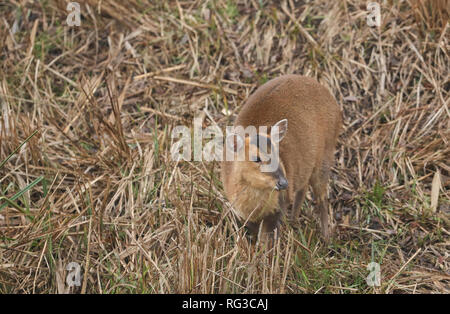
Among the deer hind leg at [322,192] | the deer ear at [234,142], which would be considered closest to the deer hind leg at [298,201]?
the deer hind leg at [322,192]

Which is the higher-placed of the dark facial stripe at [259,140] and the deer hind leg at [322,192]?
the dark facial stripe at [259,140]

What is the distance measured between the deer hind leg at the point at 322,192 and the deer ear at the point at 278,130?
0.91 metres

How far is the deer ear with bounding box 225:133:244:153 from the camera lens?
16.0ft

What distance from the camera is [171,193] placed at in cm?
544

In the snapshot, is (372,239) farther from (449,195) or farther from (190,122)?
(190,122)

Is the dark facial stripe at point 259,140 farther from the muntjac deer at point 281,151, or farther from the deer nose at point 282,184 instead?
the deer nose at point 282,184

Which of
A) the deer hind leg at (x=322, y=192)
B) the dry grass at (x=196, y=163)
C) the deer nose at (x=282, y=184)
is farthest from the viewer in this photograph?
the deer hind leg at (x=322, y=192)

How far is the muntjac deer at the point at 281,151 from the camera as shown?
489 cm

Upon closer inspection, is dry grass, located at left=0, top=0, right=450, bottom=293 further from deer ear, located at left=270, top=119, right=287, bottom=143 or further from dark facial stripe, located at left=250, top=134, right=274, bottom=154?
deer ear, located at left=270, top=119, right=287, bottom=143

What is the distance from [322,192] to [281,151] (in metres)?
0.88

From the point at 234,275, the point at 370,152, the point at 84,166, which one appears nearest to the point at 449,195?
the point at 370,152
